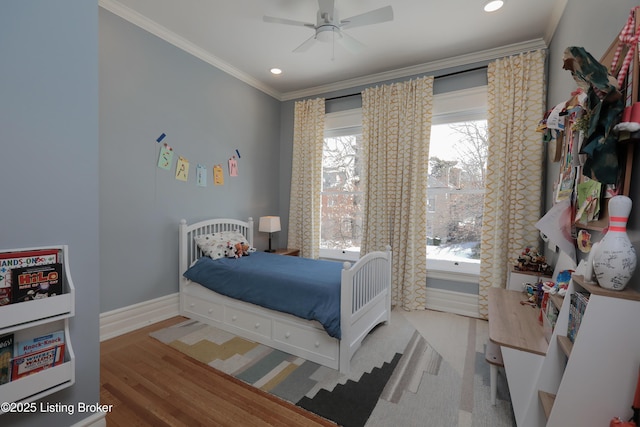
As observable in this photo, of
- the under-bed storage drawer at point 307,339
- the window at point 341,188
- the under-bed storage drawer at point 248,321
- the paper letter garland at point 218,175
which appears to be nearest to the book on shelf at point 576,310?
the under-bed storage drawer at point 307,339

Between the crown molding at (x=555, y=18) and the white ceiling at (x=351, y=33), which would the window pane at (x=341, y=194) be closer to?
the white ceiling at (x=351, y=33)

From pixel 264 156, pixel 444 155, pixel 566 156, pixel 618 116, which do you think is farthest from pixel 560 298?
pixel 264 156

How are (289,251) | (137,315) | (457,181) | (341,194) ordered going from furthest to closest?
1. (341,194)
2. (289,251)
3. (457,181)
4. (137,315)

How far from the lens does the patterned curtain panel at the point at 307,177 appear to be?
408 centimetres

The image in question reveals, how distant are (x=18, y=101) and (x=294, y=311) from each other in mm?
1903

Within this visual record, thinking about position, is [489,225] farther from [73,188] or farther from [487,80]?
[73,188]

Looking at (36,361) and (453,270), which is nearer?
(36,361)

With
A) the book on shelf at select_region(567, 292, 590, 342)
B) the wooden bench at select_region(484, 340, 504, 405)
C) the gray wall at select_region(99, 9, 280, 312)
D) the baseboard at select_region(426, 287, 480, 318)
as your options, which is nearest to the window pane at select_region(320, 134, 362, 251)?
the baseboard at select_region(426, 287, 480, 318)

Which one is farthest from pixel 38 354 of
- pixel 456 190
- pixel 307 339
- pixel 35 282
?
pixel 456 190

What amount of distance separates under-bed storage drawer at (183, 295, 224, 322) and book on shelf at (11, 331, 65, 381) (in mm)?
1454

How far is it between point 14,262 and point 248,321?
5.49ft

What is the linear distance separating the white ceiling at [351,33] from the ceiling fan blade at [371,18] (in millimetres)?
334

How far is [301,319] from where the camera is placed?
7.22 ft

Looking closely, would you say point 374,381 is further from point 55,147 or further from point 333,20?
point 333,20
